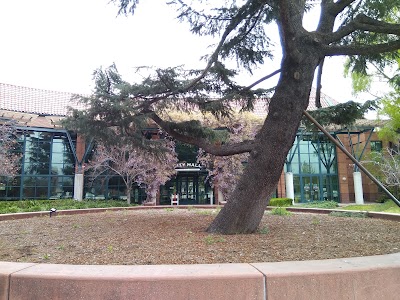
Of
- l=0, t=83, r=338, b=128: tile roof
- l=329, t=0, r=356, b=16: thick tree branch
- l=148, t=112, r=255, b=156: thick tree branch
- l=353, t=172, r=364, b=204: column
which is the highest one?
l=0, t=83, r=338, b=128: tile roof

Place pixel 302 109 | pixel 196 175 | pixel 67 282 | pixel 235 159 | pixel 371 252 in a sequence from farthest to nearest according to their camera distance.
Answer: pixel 196 175 < pixel 235 159 < pixel 302 109 < pixel 371 252 < pixel 67 282

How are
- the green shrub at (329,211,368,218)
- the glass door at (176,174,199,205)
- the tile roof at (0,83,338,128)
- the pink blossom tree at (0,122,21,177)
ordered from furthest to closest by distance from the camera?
the glass door at (176,174,199,205), the tile roof at (0,83,338,128), the pink blossom tree at (0,122,21,177), the green shrub at (329,211,368,218)

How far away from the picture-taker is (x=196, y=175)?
2898 cm

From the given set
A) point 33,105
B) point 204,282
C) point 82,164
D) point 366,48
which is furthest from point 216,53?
point 33,105

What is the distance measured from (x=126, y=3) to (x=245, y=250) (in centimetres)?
527

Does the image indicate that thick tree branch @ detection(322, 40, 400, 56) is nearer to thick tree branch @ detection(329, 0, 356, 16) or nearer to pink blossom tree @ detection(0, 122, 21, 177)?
thick tree branch @ detection(329, 0, 356, 16)

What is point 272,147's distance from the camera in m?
5.89

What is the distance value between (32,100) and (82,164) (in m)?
6.34

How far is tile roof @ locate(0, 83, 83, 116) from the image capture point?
76.1ft

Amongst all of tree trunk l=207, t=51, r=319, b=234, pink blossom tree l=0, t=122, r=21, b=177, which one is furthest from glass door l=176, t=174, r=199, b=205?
tree trunk l=207, t=51, r=319, b=234

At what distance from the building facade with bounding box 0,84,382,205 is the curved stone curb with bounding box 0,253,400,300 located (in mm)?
20442

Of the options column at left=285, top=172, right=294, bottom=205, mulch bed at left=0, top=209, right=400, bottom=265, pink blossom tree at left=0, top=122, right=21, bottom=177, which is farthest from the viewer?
column at left=285, top=172, right=294, bottom=205

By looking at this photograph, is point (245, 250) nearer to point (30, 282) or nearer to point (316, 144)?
point (30, 282)

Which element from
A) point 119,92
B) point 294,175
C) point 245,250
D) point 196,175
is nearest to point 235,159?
point 196,175
